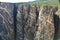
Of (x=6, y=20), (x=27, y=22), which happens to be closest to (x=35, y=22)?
(x=27, y=22)

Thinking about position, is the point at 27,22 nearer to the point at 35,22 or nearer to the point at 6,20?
the point at 35,22

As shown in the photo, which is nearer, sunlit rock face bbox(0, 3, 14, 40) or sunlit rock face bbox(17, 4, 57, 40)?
sunlit rock face bbox(17, 4, 57, 40)

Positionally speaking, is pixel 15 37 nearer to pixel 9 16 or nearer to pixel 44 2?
pixel 9 16

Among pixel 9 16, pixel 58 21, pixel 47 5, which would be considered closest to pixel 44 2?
pixel 47 5

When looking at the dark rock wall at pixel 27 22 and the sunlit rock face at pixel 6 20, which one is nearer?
the dark rock wall at pixel 27 22
